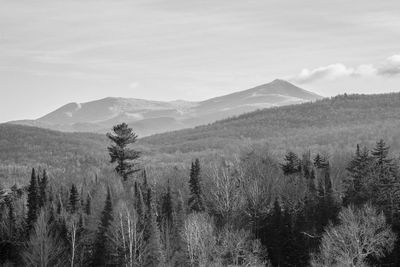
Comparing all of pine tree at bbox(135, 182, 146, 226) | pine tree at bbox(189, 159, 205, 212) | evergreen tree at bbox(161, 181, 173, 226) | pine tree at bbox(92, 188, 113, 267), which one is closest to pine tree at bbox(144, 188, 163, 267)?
pine tree at bbox(135, 182, 146, 226)

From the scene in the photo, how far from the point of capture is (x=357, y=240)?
201 ft

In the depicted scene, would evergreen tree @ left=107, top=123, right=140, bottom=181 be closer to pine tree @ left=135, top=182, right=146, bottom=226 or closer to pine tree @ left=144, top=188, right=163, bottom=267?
pine tree @ left=135, top=182, right=146, bottom=226

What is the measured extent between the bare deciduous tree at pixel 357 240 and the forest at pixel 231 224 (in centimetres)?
14

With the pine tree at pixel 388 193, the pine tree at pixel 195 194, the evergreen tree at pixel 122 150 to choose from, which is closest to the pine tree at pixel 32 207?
the evergreen tree at pixel 122 150

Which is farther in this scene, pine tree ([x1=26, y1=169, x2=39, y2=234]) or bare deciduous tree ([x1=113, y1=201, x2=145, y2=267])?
pine tree ([x1=26, y1=169, x2=39, y2=234])

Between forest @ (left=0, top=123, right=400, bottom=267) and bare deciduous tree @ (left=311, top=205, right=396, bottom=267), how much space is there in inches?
5.7

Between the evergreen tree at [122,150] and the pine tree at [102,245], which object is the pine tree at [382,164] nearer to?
the evergreen tree at [122,150]

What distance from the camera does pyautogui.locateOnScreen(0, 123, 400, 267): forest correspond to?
6612 cm

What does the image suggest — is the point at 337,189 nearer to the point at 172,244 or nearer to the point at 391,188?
the point at 391,188

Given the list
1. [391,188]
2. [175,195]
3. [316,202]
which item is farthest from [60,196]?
[391,188]

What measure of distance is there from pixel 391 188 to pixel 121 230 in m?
32.1

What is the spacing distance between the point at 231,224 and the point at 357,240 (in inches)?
831

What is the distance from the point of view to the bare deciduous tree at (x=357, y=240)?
6116 centimetres

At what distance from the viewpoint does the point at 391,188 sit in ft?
245
